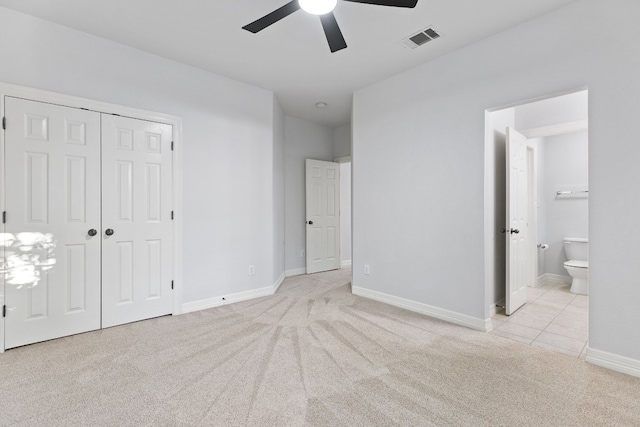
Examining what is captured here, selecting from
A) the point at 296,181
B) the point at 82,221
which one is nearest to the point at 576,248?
the point at 296,181

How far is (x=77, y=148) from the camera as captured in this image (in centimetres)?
280

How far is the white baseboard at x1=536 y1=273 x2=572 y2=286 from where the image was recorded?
15.1 feet

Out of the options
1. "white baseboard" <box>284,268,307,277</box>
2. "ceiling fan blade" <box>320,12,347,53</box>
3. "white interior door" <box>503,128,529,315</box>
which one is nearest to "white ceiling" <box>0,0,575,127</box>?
"ceiling fan blade" <box>320,12,347,53</box>

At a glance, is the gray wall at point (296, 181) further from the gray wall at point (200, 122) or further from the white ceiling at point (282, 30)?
the white ceiling at point (282, 30)

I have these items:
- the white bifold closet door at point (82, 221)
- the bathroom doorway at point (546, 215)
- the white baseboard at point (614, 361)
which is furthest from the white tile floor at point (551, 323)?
the white bifold closet door at point (82, 221)

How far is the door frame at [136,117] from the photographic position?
97.8 inches

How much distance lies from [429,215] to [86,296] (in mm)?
3548

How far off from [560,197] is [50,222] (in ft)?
21.3

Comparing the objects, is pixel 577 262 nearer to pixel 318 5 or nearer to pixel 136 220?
pixel 318 5

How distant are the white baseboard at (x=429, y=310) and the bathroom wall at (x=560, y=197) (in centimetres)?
260

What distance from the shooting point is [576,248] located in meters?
4.46

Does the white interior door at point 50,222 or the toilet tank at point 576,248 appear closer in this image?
the white interior door at point 50,222

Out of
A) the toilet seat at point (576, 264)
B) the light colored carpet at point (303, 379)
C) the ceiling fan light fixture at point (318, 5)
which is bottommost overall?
A: the light colored carpet at point (303, 379)

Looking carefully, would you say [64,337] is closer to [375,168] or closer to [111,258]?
[111,258]
